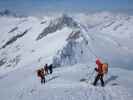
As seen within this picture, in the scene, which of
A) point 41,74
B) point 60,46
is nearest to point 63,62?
point 60,46

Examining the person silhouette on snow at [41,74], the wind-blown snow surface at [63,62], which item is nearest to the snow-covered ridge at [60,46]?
the wind-blown snow surface at [63,62]

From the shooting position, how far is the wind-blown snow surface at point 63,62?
23.5 metres

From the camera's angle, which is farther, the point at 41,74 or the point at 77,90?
the point at 41,74

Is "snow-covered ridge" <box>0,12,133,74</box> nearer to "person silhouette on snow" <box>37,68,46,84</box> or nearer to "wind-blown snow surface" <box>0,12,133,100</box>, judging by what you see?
"wind-blown snow surface" <box>0,12,133,100</box>

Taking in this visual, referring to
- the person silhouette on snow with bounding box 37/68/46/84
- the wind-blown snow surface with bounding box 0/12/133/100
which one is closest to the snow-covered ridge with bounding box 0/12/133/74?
the wind-blown snow surface with bounding box 0/12/133/100

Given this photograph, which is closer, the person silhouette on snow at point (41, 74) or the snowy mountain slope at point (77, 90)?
the snowy mountain slope at point (77, 90)

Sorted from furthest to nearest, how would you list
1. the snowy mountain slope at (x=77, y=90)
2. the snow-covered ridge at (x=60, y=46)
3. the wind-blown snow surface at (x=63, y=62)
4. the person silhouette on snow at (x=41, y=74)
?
the snow-covered ridge at (x=60, y=46) < the person silhouette on snow at (x=41, y=74) < the wind-blown snow surface at (x=63, y=62) < the snowy mountain slope at (x=77, y=90)

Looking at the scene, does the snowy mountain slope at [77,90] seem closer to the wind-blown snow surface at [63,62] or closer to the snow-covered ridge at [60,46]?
the wind-blown snow surface at [63,62]

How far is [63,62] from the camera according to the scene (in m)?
90.7

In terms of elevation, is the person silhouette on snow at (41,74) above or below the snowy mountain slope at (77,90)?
above

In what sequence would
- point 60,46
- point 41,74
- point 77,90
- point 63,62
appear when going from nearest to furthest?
point 77,90 < point 41,74 < point 63,62 < point 60,46

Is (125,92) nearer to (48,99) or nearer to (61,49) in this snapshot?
(48,99)

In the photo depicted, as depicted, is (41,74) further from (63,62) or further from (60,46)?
(60,46)

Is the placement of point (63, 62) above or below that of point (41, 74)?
below
